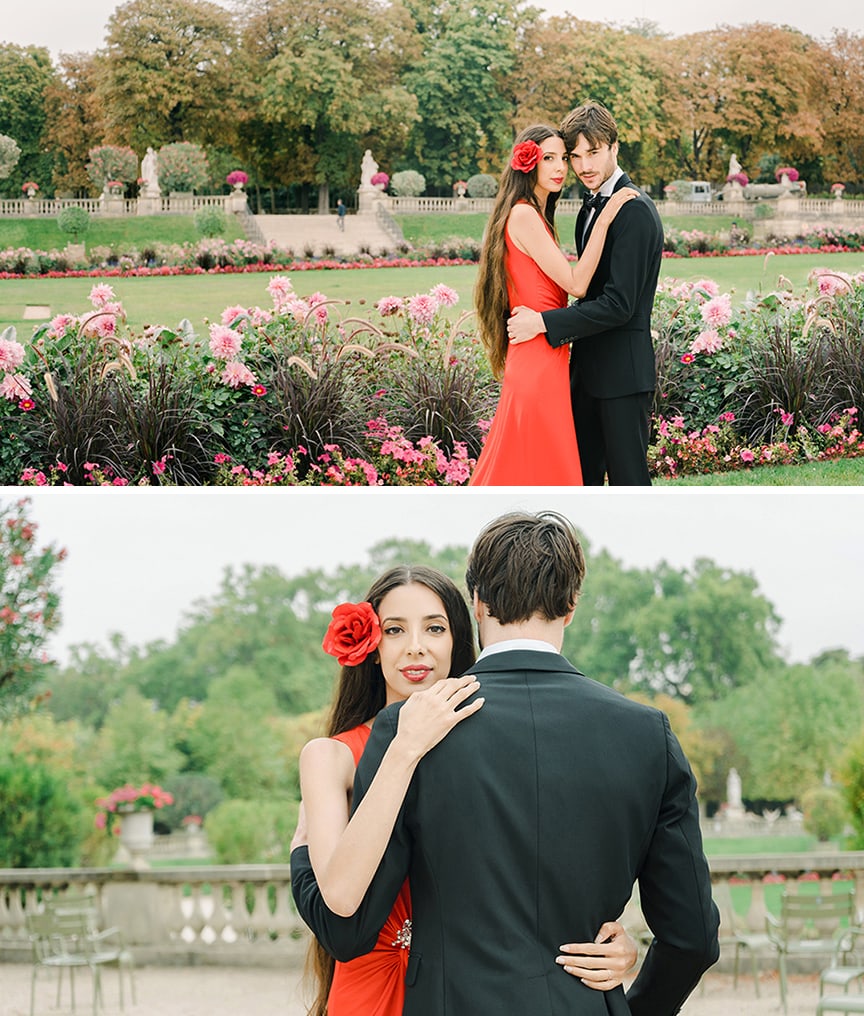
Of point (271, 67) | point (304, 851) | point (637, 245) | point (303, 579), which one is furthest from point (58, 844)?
point (304, 851)

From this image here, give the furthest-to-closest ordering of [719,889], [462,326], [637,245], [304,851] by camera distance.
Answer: [719,889] < [462,326] < [637,245] < [304,851]

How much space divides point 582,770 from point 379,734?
37 cm

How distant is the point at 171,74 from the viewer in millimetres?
8391

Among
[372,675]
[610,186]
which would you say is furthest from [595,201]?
[372,675]

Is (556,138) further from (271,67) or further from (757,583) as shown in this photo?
(757,583)

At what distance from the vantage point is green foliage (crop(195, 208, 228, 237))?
8.52 metres

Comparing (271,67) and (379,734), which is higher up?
(271,67)

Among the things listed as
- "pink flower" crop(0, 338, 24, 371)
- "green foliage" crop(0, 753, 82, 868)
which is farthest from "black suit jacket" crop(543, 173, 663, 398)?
"green foliage" crop(0, 753, 82, 868)

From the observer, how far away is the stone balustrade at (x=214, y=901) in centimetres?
998

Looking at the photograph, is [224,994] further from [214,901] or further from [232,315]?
[232,315]

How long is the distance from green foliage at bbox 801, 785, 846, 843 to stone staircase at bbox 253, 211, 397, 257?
9.39m

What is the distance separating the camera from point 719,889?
10109mm

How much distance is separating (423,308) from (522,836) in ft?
20.3

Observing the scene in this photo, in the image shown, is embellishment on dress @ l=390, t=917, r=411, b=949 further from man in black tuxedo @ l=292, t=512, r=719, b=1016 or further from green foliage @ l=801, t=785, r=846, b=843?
Result: green foliage @ l=801, t=785, r=846, b=843
